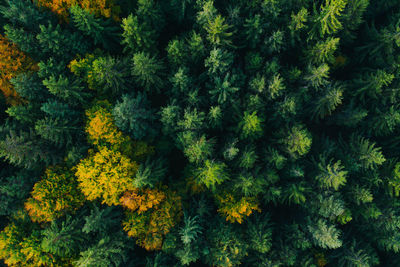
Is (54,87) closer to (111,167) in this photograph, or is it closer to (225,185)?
(111,167)

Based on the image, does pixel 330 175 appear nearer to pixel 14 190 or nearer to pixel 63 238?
pixel 63 238

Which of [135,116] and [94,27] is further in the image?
[94,27]

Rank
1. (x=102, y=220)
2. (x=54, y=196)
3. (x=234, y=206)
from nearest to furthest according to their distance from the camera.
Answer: (x=54, y=196) → (x=102, y=220) → (x=234, y=206)

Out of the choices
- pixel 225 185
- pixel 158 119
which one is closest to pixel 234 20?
pixel 158 119

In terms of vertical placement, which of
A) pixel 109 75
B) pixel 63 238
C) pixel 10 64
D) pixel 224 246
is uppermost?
pixel 10 64

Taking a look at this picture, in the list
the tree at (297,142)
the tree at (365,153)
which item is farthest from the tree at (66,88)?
the tree at (365,153)

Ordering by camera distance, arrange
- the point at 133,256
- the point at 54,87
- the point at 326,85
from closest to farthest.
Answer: the point at 54,87 → the point at 326,85 → the point at 133,256

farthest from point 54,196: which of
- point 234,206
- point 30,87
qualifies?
point 234,206
